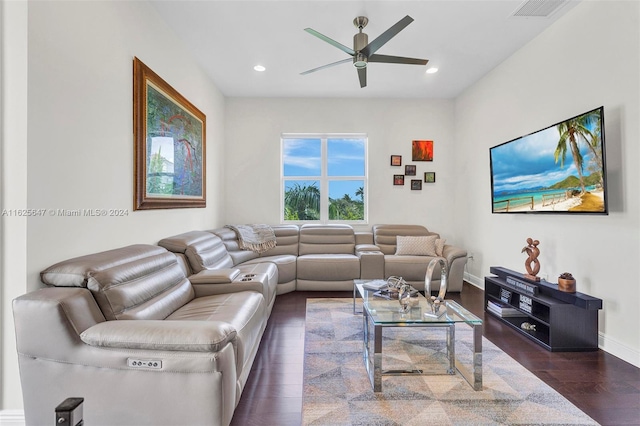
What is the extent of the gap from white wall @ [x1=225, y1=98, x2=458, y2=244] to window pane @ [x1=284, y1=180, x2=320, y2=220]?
0.21 m

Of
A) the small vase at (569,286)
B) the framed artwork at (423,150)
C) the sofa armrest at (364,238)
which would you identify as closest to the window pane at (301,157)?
the sofa armrest at (364,238)

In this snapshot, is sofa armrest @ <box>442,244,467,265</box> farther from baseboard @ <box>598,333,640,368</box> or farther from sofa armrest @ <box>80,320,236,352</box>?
sofa armrest @ <box>80,320,236,352</box>

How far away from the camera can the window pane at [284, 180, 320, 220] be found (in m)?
5.10

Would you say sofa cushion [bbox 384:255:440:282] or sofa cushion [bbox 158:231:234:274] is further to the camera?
sofa cushion [bbox 384:255:440:282]

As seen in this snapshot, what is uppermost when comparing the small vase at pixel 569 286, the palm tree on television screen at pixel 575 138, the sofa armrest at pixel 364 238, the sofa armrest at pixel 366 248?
the palm tree on television screen at pixel 575 138

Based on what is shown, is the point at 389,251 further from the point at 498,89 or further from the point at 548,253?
the point at 498,89

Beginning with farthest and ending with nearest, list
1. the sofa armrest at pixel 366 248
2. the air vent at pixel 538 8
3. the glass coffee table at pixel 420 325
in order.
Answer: the sofa armrest at pixel 366 248, the air vent at pixel 538 8, the glass coffee table at pixel 420 325

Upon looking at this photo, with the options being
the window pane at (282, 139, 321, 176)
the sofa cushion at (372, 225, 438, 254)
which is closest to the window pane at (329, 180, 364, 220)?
the window pane at (282, 139, 321, 176)

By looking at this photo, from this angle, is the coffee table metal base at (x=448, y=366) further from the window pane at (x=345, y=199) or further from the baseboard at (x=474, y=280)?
the window pane at (x=345, y=199)

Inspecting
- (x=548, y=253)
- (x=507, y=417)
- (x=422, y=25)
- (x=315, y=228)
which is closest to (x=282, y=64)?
(x=422, y=25)

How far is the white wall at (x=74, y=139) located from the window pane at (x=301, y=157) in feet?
8.38

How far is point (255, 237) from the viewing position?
14.0 feet

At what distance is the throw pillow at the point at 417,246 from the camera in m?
4.34

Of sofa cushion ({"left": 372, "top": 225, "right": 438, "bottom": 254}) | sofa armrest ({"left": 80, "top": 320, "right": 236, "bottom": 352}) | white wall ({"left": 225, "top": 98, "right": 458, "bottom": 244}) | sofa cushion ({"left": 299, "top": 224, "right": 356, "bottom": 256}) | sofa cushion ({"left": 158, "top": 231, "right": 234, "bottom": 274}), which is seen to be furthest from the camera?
white wall ({"left": 225, "top": 98, "right": 458, "bottom": 244})
